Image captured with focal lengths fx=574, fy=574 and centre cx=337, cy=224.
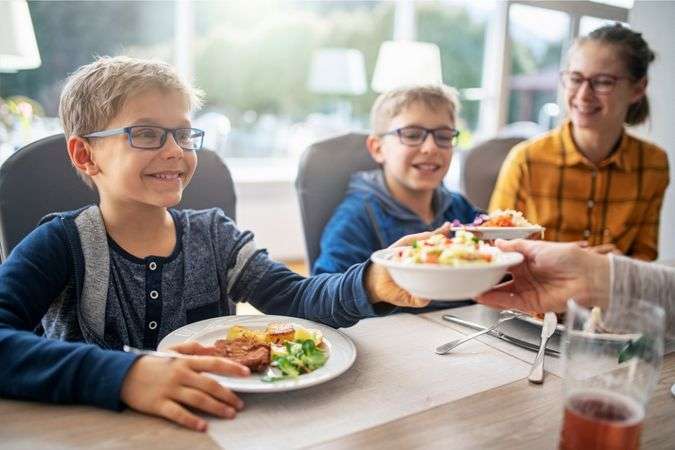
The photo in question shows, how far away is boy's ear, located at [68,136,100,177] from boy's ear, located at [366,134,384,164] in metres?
1.03

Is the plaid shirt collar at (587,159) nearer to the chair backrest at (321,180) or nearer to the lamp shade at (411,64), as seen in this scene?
the chair backrest at (321,180)

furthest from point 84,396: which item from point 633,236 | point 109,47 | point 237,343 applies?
point 109,47

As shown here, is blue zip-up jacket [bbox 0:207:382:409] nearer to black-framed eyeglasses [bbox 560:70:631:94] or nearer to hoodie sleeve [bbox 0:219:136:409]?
hoodie sleeve [bbox 0:219:136:409]

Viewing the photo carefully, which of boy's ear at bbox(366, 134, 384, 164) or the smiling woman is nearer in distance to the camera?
boy's ear at bbox(366, 134, 384, 164)

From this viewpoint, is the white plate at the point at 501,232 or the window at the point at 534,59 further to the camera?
the window at the point at 534,59

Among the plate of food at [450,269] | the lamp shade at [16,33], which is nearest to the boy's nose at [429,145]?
the plate of food at [450,269]

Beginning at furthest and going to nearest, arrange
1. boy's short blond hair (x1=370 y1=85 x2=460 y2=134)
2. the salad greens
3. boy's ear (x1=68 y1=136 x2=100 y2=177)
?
boy's short blond hair (x1=370 y1=85 x2=460 y2=134), boy's ear (x1=68 y1=136 x2=100 y2=177), the salad greens

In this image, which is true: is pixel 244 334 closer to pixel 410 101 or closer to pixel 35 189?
pixel 35 189

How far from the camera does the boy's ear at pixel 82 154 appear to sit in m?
1.30

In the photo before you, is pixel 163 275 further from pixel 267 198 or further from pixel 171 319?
pixel 267 198

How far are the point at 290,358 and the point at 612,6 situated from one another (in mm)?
4346

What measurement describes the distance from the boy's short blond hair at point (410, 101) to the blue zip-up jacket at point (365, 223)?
19 centimetres

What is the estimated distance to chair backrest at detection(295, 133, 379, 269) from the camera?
1.92m

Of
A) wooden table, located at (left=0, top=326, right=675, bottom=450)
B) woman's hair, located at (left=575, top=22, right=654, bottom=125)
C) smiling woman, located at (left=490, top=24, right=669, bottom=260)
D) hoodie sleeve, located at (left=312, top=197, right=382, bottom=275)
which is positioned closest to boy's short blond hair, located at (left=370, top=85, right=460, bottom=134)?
hoodie sleeve, located at (left=312, top=197, right=382, bottom=275)
